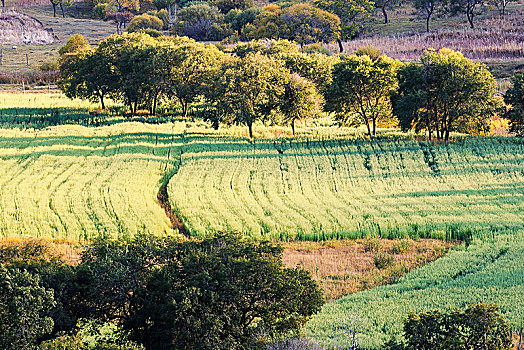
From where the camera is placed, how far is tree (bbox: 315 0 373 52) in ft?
394

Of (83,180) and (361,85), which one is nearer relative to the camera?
(83,180)

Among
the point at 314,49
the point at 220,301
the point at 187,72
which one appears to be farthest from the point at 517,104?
the point at 314,49

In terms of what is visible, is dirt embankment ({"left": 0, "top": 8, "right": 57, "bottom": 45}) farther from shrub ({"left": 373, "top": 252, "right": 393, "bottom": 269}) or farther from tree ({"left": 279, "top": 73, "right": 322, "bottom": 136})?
shrub ({"left": 373, "top": 252, "right": 393, "bottom": 269})

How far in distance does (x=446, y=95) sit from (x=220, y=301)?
39.5 meters

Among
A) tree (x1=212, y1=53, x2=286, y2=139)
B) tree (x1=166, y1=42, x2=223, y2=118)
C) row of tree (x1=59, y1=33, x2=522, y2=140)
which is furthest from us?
tree (x1=166, y1=42, x2=223, y2=118)

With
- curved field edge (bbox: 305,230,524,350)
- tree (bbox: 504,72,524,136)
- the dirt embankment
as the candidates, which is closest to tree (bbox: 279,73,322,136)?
tree (bbox: 504,72,524,136)

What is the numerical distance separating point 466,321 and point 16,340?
1195 cm

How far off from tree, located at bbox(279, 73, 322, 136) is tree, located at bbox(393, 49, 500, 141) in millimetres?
8245

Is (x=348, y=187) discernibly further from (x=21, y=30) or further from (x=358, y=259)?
(x=21, y=30)

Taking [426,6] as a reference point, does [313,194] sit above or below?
below

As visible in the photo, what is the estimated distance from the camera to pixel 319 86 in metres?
71.7

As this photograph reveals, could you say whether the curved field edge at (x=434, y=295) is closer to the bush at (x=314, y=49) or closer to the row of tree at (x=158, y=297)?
the row of tree at (x=158, y=297)

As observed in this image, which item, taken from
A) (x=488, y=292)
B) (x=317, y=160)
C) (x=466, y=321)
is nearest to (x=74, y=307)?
(x=466, y=321)

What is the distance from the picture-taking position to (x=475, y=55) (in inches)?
3679
